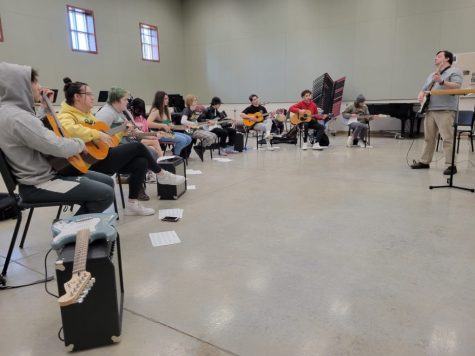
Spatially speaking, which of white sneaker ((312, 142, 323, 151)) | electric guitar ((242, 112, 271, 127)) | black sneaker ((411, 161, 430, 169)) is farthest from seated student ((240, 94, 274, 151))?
black sneaker ((411, 161, 430, 169))

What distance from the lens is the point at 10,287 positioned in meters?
1.98

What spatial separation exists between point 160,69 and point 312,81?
506 cm

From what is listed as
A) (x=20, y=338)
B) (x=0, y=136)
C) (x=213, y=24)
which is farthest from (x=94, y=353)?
(x=213, y=24)

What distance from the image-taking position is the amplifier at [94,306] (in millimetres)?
1344

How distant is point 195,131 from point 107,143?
130 inches

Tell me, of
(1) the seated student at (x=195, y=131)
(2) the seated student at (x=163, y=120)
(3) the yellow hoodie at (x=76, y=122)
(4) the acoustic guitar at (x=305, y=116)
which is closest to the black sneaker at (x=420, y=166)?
(4) the acoustic guitar at (x=305, y=116)

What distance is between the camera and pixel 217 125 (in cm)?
665

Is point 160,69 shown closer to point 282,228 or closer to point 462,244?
point 282,228

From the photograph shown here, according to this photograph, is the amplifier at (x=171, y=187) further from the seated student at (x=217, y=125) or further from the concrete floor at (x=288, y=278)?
the seated student at (x=217, y=125)

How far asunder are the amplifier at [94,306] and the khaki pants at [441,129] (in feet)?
14.2

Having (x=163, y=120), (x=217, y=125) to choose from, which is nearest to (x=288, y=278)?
(x=163, y=120)

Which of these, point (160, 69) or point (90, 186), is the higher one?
point (160, 69)

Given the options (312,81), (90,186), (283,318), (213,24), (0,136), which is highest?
(213,24)

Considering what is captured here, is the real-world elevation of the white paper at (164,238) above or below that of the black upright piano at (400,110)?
below
